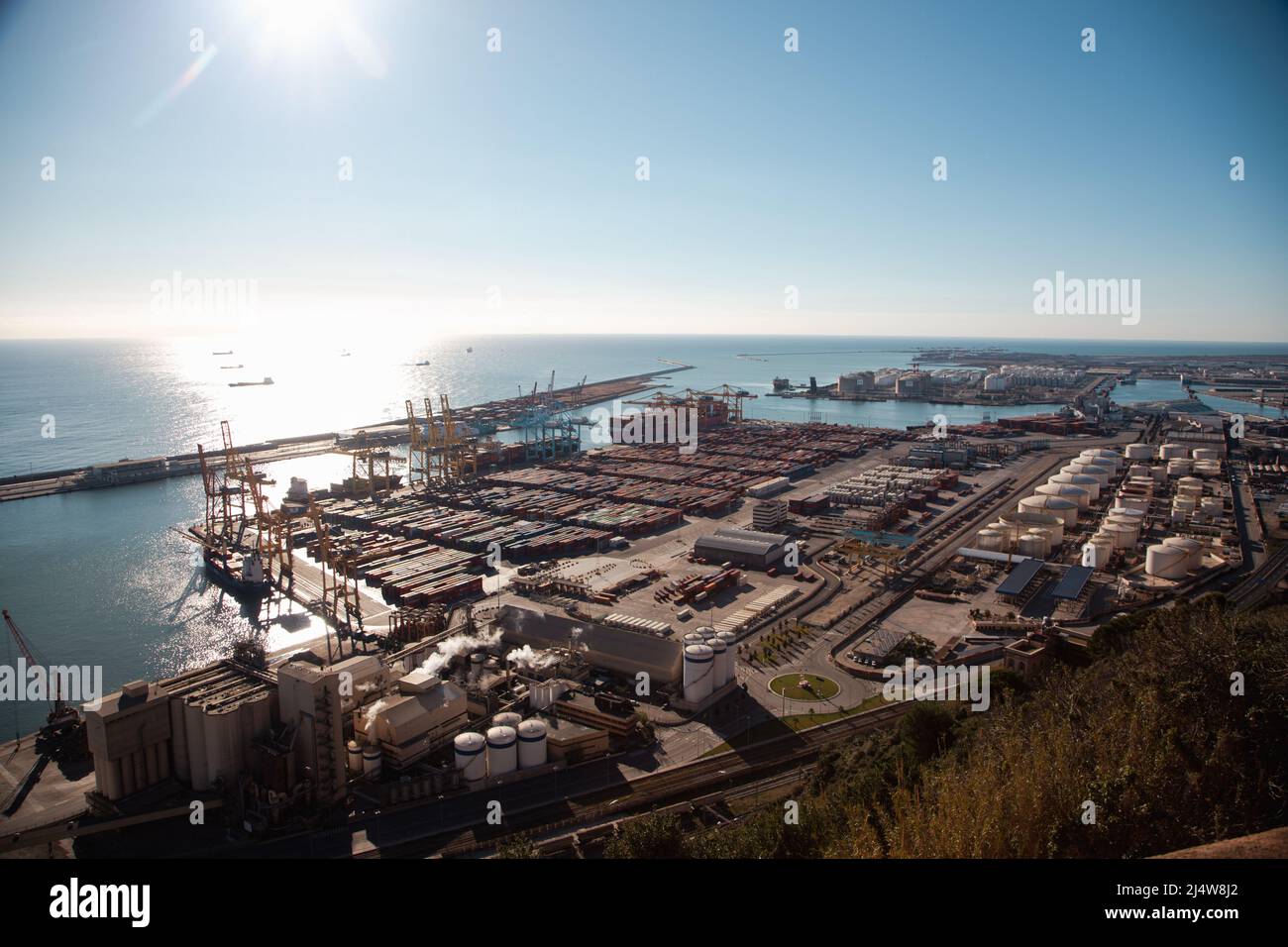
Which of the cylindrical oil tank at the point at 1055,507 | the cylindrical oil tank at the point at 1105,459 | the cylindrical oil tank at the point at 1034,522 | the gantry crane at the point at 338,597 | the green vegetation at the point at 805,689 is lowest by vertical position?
the green vegetation at the point at 805,689

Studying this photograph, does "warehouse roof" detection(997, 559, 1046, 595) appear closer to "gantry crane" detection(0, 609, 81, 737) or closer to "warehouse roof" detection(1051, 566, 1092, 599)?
"warehouse roof" detection(1051, 566, 1092, 599)

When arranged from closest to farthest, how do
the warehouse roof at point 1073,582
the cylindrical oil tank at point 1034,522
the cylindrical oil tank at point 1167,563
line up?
the warehouse roof at point 1073,582 → the cylindrical oil tank at point 1167,563 → the cylindrical oil tank at point 1034,522

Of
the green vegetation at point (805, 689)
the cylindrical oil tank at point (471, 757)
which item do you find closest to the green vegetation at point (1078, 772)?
the green vegetation at point (805, 689)

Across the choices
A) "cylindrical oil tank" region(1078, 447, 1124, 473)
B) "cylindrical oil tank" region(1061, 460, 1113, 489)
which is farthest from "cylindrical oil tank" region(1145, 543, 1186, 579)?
"cylindrical oil tank" region(1078, 447, 1124, 473)

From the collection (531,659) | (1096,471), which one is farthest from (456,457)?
(1096,471)

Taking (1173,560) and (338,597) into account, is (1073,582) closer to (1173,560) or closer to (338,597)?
(1173,560)

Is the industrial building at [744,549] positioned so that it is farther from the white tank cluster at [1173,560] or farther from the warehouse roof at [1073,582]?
the white tank cluster at [1173,560]

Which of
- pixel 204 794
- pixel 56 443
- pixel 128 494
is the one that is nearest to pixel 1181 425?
pixel 204 794
